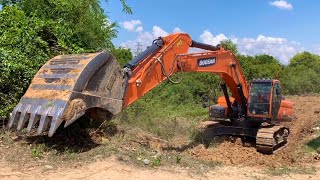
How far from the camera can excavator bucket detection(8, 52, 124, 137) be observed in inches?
254

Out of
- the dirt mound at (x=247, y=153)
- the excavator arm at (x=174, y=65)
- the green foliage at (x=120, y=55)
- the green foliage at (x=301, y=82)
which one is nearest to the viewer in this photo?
the excavator arm at (x=174, y=65)

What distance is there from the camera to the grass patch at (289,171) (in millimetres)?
7494

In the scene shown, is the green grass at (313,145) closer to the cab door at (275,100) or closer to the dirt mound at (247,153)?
the dirt mound at (247,153)

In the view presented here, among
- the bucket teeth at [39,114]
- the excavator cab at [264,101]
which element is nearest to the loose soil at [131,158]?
the bucket teeth at [39,114]

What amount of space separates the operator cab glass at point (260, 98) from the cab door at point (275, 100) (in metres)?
0.16

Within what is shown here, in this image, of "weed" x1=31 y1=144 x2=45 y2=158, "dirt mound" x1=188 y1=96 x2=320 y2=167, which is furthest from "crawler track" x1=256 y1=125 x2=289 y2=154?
"weed" x1=31 y1=144 x2=45 y2=158

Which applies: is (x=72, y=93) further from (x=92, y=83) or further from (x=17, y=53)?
(x=17, y=53)

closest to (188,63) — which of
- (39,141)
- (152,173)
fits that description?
(152,173)

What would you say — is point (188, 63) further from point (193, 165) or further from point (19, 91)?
point (19, 91)

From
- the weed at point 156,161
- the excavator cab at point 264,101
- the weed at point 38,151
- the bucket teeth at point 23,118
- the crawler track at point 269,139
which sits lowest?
the weed at point 38,151

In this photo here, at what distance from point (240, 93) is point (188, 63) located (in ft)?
7.90

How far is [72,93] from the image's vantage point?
648 cm

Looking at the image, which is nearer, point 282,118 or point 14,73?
point 14,73

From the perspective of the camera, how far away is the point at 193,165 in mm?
7371
